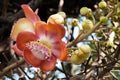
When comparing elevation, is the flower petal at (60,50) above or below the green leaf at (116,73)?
above

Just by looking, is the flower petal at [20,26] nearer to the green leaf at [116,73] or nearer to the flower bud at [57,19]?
the flower bud at [57,19]

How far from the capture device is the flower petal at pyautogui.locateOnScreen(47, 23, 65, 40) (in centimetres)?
69

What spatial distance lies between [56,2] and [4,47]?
345mm

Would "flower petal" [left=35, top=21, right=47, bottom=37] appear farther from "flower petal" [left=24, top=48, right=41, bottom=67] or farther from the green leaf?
the green leaf

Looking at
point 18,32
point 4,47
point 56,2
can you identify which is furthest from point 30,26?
point 56,2

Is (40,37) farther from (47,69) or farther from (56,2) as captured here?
(56,2)

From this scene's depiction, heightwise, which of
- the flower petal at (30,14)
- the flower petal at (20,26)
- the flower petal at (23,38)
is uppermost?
the flower petal at (30,14)

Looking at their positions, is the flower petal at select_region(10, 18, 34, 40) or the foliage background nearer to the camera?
the flower petal at select_region(10, 18, 34, 40)

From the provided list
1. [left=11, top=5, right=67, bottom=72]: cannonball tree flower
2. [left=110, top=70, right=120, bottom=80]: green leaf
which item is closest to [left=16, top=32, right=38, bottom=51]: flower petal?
[left=11, top=5, right=67, bottom=72]: cannonball tree flower

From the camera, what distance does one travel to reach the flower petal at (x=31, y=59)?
0.71 metres

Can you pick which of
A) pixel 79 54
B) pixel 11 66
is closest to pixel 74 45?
pixel 79 54

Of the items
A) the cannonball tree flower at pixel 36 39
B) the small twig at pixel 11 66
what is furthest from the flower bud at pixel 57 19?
the small twig at pixel 11 66

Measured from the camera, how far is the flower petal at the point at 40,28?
71 cm

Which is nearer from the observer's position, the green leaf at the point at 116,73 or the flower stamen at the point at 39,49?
the flower stamen at the point at 39,49
